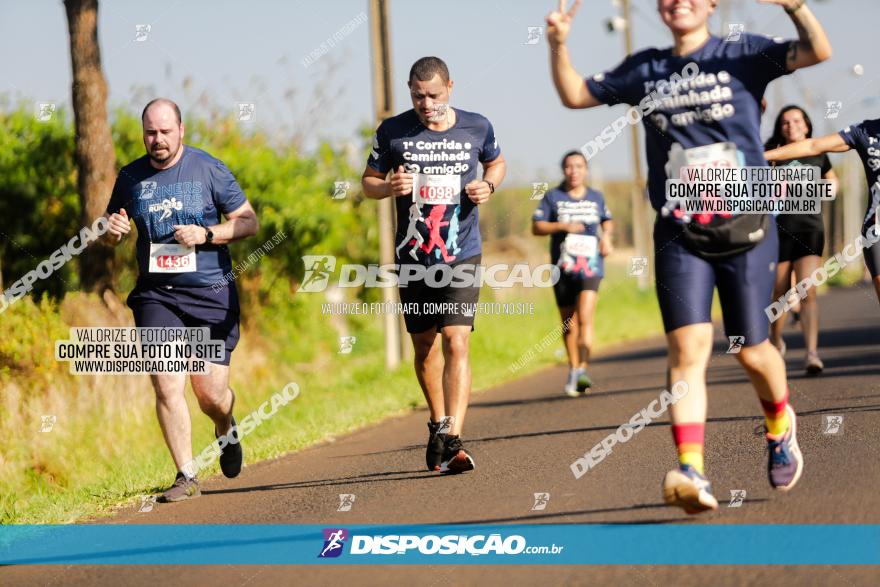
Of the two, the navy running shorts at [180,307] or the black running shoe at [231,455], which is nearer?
the navy running shorts at [180,307]

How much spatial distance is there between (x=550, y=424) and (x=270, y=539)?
169 inches

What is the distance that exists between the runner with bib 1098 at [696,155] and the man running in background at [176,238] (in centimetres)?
285

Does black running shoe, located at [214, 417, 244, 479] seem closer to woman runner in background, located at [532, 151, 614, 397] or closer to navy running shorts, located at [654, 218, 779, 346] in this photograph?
navy running shorts, located at [654, 218, 779, 346]

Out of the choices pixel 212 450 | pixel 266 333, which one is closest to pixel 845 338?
pixel 266 333

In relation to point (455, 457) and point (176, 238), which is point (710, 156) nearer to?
point (455, 457)

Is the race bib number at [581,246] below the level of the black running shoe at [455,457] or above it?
above

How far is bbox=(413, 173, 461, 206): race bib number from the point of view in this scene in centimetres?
779

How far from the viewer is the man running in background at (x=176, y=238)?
776 centimetres

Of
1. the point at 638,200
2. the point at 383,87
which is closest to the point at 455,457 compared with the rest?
the point at 383,87

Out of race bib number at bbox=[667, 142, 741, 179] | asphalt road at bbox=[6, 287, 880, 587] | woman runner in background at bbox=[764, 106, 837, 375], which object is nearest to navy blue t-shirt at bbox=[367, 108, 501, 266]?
asphalt road at bbox=[6, 287, 880, 587]

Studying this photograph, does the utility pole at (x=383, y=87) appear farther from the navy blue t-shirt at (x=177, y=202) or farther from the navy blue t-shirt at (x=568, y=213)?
the navy blue t-shirt at (x=177, y=202)

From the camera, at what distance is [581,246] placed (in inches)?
506

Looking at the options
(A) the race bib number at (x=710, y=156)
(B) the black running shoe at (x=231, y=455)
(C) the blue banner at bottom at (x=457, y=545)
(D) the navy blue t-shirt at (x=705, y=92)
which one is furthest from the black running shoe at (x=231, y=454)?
(A) the race bib number at (x=710, y=156)

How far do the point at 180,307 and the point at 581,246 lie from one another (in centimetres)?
584
